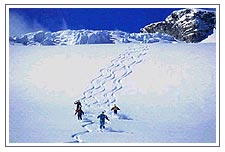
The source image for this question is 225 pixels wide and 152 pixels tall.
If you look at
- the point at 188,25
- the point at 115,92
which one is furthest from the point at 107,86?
the point at 188,25

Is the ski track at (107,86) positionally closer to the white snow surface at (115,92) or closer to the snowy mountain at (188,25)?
the white snow surface at (115,92)

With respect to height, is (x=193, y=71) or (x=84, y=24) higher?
(x=84, y=24)

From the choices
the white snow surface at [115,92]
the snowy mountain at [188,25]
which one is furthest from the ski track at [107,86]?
the snowy mountain at [188,25]

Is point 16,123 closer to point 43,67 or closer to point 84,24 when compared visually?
point 43,67

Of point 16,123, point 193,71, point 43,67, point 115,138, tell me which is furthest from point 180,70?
point 16,123

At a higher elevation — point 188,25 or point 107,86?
point 188,25

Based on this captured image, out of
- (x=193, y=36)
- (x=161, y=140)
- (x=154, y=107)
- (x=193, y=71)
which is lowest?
(x=161, y=140)

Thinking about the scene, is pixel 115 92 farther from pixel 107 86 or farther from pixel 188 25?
pixel 188 25
